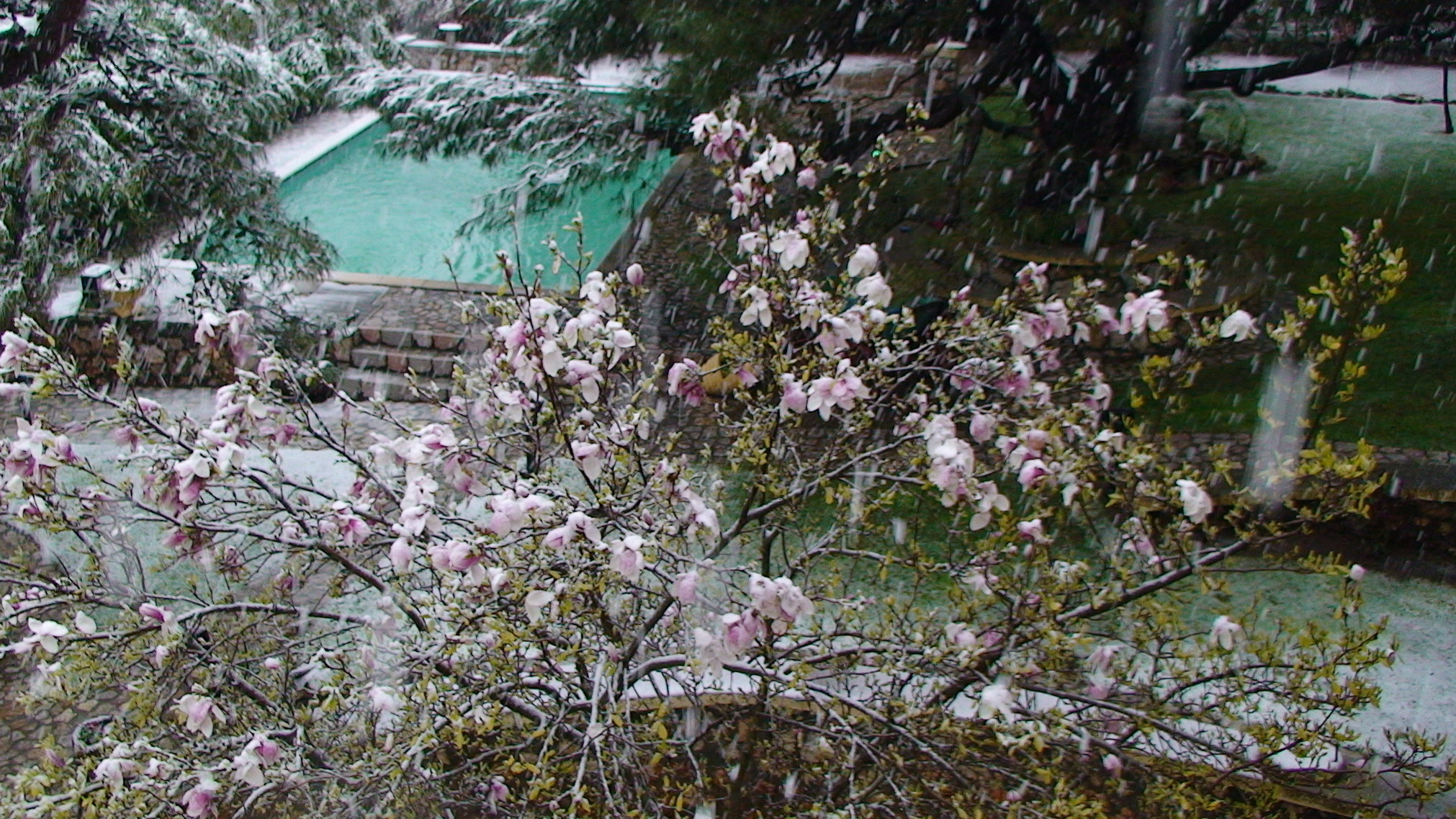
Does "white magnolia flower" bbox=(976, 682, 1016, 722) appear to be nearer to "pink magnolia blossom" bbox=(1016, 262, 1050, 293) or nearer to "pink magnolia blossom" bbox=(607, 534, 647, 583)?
"pink magnolia blossom" bbox=(607, 534, 647, 583)

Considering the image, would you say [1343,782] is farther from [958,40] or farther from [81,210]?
[81,210]

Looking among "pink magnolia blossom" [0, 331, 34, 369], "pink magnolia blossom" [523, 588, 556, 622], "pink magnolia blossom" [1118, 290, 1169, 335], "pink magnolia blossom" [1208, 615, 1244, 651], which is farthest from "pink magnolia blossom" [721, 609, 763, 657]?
"pink magnolia blossom" [0, 331, 34, 369]

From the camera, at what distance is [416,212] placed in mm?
14477

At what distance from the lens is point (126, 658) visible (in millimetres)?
2547

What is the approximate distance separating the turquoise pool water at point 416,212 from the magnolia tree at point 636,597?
8.09 metres

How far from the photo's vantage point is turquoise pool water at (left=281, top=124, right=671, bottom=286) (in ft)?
41.1

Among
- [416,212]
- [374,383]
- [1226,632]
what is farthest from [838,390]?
[416,212]

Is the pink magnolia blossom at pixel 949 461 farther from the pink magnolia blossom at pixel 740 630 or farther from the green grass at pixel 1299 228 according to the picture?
the green grass at pixel 1299 228

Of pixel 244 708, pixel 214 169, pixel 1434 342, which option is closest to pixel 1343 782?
pixel 244 708

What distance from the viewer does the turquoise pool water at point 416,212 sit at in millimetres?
12516

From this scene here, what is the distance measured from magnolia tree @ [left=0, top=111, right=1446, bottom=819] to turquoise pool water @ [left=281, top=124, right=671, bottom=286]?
319 inches

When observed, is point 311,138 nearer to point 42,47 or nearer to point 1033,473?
point 42,47

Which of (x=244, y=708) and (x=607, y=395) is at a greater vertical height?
(x=607, y=395)

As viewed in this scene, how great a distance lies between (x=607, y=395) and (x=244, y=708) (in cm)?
Result: 131
